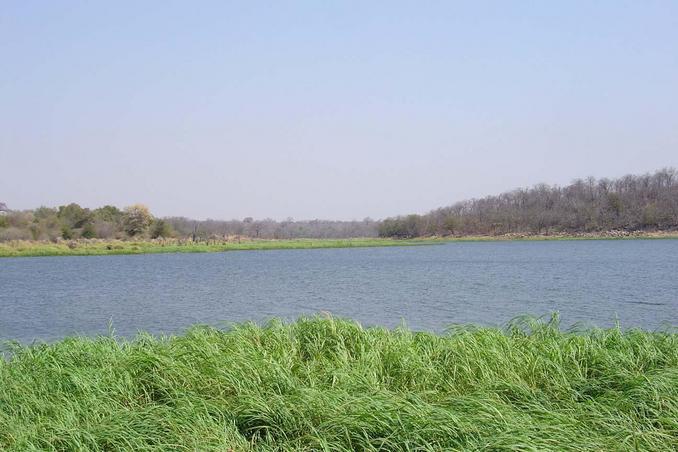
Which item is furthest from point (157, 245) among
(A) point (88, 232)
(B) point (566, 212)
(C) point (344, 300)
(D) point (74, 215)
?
(B) point (566, 212)

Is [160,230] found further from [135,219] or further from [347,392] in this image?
[347,392]

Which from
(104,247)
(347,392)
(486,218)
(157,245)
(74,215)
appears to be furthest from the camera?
(486,218)

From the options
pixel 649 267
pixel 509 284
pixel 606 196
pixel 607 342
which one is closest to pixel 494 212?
pixel 606 196

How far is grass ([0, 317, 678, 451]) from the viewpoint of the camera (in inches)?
191

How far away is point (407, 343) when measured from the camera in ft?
27.1

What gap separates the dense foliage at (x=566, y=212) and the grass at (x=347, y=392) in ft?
334

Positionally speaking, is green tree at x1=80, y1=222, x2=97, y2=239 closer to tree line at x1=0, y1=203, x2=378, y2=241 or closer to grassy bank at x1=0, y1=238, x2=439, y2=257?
tree line at x1=0, y1=203, x2=378, y2=241

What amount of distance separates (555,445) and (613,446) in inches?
19.4

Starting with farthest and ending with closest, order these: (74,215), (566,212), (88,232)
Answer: (566,212) < (74,215) < (88,232)

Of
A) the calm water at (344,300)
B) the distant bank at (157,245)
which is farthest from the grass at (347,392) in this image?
the distant bank at (157,245)

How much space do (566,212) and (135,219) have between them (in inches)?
2835

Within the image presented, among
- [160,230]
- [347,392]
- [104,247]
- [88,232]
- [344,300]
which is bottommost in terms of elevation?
[344,300]

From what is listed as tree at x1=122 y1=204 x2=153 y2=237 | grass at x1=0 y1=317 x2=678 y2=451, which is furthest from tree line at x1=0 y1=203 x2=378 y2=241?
grass at x1=0 y1=317 x2=678 y2=451

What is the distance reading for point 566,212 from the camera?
109 metres
